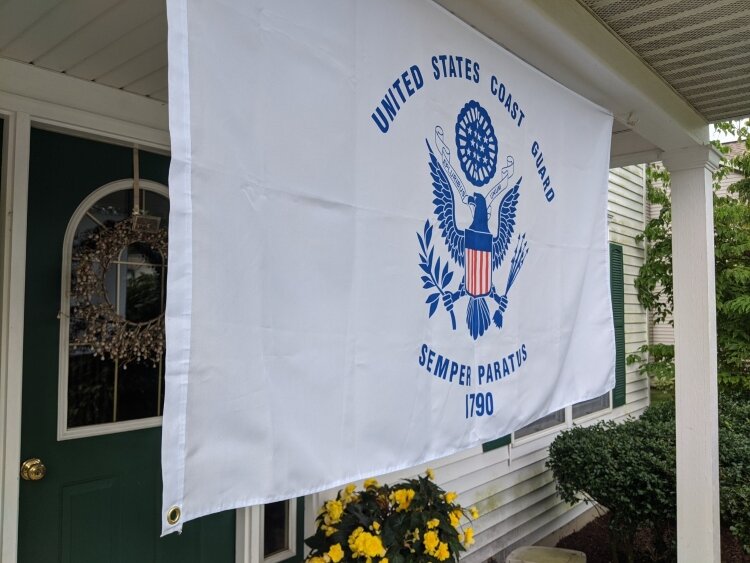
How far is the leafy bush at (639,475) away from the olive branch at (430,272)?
10.1ft

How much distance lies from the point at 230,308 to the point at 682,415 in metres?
2.97

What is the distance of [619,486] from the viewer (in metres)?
4.21

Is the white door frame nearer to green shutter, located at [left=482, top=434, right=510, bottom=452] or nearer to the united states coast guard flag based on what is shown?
the united states coast guard flag

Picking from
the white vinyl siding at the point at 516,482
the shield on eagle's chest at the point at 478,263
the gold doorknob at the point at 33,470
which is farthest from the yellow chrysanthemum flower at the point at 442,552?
the gold doorknob at the point at 33,470

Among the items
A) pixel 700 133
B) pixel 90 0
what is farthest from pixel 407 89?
pixel 700 133

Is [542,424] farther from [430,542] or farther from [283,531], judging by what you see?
[430,542]

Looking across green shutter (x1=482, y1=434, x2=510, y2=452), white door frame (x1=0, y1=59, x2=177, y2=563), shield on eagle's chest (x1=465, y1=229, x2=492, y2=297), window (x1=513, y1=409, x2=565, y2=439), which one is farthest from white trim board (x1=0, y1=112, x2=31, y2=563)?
window (x1=513, y1=409, x2=565, y2=439)

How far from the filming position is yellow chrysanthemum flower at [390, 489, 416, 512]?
2.58m

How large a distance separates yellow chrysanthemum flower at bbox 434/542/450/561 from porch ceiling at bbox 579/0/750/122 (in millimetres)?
2161

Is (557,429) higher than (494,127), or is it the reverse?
(494,127)

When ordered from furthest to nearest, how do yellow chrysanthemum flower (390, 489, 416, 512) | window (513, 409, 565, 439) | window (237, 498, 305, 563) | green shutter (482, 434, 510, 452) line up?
window (513, 409, 565, 439)
green shutter (482, 434, 510, 452)
window (237, 498, 305, 563)
yellow chrysanthemum flower (390, 489, 416, 512)

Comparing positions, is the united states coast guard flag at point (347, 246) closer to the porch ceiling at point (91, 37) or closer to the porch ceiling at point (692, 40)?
the porch ceiling at point (692, 40)

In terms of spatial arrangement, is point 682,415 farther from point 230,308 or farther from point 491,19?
point 230,308

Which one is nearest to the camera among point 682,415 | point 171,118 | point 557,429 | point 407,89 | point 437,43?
point 171,118
